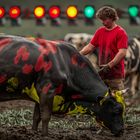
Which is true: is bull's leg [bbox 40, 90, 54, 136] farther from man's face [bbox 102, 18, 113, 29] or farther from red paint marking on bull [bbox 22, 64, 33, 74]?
man's face [bbox 102, 18, 113, 29]

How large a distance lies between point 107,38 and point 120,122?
1408 mm

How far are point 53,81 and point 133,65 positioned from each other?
1118 centimetres

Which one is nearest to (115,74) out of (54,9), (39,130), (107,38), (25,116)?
(107,38)

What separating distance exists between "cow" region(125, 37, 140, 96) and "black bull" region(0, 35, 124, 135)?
399 inches

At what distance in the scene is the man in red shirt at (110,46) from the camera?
34.5 ft

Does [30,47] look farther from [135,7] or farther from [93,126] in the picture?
[135,7]

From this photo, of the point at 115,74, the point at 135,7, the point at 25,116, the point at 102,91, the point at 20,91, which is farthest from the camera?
the point at 135,7

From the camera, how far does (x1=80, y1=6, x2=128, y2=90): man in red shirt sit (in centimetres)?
1052

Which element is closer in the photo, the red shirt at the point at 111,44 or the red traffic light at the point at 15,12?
the red shirt at the point at 111,44

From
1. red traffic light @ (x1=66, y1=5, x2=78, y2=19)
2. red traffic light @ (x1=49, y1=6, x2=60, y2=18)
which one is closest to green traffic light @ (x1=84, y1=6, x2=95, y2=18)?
red traffic light @ (x1=66, y1=5, x2=78, y2=19)

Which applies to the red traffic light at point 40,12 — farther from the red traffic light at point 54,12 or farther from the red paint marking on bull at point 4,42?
the red paint marking on bull at point 4,42

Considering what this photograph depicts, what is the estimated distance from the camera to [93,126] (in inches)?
449

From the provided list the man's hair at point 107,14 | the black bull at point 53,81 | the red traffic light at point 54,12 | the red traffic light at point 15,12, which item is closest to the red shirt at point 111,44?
the man's hair at point 107,14

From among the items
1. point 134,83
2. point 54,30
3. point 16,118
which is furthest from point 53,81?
point 54,30
